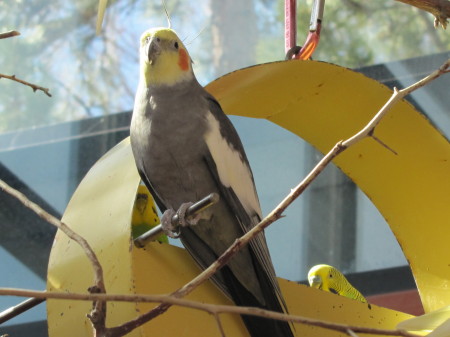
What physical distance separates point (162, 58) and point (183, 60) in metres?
0.04

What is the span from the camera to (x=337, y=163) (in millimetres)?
1025

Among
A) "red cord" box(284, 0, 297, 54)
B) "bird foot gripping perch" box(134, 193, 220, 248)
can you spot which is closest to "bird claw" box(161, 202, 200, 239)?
"bird foot gripping perch" box(134, 193, 220, 248)

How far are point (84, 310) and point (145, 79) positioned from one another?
0.34 meters

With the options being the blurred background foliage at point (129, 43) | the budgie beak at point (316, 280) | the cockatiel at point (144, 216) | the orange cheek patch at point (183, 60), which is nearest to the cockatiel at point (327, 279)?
the budgie beak at point (316, 280)

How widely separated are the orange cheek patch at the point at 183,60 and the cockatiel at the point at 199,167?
0.04ft

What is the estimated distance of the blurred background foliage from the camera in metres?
2.22

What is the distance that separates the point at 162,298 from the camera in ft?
1.61

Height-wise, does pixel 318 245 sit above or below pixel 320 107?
above

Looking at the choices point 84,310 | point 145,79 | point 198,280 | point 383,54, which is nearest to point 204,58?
point 383,54

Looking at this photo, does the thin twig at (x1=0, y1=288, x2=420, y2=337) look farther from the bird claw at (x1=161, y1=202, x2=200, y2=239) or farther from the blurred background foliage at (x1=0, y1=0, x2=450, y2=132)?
the blurred background foliage at (x1=0, y1=0, x2=450, y2=132)

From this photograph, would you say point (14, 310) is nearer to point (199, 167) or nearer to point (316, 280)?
point (199, 167)

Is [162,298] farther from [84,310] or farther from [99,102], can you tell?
[99,102]

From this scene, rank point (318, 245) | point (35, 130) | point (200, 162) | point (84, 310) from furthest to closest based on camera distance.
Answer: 1. point (35, 130)
2. point (318, 245)
3. point (200, 162)
4. point (84, 310)

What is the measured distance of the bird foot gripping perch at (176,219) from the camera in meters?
0.67
